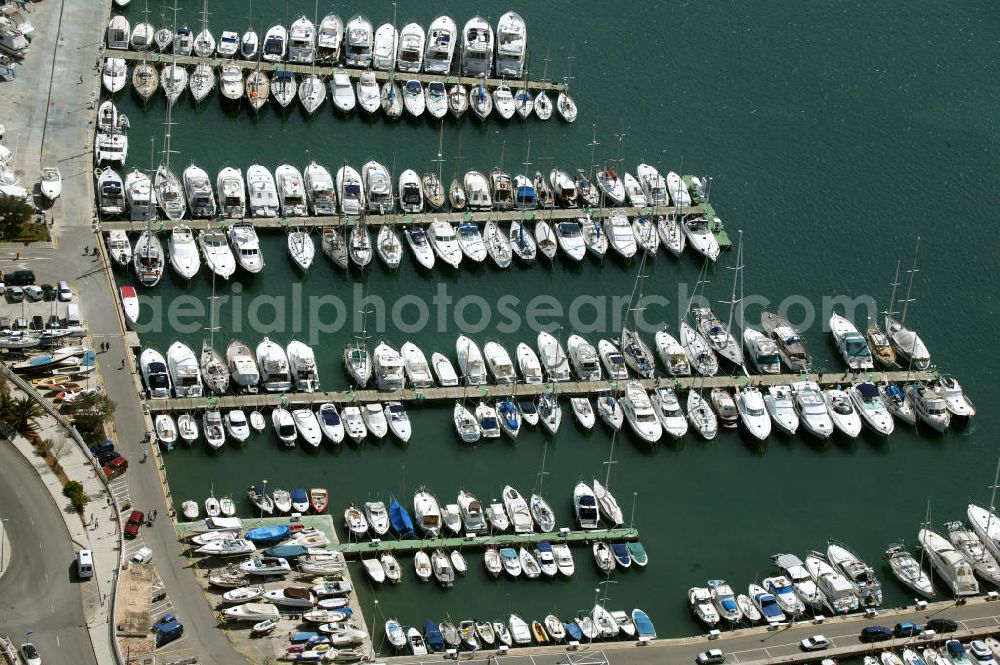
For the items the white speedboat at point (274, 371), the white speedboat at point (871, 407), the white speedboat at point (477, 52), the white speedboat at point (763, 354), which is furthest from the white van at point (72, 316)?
the white speedboat at point (871, 407)

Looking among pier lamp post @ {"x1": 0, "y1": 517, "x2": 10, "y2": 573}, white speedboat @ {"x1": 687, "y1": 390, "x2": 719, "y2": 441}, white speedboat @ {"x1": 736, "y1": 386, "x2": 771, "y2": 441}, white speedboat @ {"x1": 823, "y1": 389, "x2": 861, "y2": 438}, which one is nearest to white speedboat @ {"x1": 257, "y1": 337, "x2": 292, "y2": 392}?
pier lamp post @ {"x1": 0, "y1": 517, "x2": 10, "y2": 573}

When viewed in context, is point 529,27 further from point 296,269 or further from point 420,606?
point 420,606

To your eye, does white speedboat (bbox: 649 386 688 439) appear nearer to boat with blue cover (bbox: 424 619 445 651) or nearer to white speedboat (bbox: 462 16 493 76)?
boat with blue cover (bbox: 424 619 445 651)

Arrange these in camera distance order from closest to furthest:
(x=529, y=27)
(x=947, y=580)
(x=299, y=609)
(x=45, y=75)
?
(x=299, y=609) → (x=947, y=580) → (x=45, y=75) → (x=529, y=27)

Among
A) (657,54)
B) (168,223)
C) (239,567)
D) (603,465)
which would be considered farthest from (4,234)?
(657,54)

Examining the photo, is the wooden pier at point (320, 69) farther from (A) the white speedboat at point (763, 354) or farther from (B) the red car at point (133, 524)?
(B) the red car at point (133, 524)

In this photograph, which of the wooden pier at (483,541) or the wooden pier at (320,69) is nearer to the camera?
the wooden pier at (483,541)

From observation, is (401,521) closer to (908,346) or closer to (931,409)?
(931,409)
